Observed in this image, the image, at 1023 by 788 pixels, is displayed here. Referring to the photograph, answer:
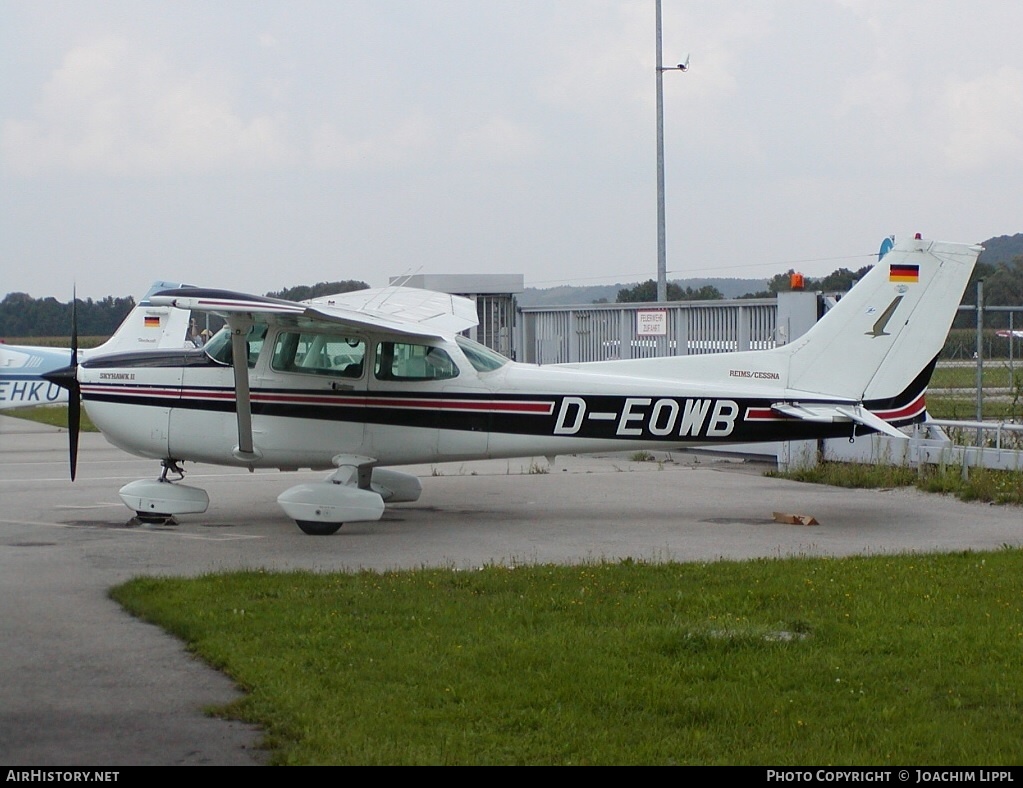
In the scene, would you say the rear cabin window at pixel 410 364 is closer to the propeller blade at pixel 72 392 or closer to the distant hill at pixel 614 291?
the propeller blade at pixel 72 392

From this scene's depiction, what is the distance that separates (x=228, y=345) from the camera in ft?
40.2

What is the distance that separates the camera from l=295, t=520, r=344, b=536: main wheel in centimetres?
1149

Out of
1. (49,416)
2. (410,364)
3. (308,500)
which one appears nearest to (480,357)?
(410,364)

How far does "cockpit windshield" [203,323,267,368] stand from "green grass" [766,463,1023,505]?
303 inches

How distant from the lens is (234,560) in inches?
400

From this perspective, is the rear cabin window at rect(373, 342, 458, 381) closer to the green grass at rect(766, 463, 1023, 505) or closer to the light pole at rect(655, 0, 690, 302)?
the green grass at rect(766, 463, 1023, 505)

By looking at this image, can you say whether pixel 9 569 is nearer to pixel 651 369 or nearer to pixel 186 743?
pixel 186 743

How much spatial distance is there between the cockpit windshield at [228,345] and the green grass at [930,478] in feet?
25.3

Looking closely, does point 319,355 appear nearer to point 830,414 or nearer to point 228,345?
point 228,345

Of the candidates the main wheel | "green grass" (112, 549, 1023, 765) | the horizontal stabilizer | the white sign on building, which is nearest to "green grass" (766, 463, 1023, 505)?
the horizontal stabilizer

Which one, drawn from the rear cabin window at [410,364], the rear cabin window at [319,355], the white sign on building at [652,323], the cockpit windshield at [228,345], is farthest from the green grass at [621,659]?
the white sign on building at [652,323]

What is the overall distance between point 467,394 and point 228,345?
98.8 inches

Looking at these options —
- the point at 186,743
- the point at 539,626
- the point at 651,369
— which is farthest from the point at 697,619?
the point at 651,369

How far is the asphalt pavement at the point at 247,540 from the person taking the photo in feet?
18.4
